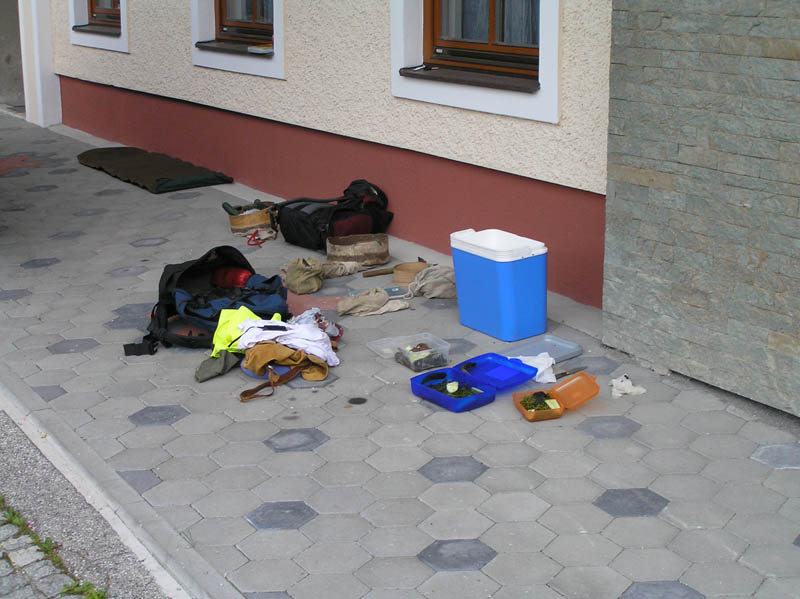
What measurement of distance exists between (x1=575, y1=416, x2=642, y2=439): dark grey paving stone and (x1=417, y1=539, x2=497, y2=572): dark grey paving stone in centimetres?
105

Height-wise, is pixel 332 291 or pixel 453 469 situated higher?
pixel 332 291

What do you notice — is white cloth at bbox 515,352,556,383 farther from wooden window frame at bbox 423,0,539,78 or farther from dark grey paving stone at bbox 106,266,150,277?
dark grey paving stone at bbox 106,266,150,277

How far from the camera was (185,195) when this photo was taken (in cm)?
930

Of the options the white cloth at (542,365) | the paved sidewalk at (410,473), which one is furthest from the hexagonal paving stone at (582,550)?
the white cloth at (542,365)

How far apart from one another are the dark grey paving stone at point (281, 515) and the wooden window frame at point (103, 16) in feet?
29.0

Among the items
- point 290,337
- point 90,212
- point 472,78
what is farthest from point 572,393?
point 90,212

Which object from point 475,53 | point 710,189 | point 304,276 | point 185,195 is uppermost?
point 475,53

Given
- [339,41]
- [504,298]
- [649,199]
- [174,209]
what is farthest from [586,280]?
[174,209]

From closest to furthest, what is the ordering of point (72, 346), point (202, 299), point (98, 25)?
point (72, 346), point (202, 299), point (98, 25)

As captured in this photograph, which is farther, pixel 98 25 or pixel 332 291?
pixel 98 25

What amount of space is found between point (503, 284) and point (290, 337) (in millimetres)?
1176

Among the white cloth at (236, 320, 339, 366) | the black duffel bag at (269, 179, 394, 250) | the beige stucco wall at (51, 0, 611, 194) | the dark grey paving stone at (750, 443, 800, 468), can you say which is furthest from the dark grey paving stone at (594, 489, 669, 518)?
the black duffel bag at (269, 179, 394, 250)

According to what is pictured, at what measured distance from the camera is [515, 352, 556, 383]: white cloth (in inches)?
205

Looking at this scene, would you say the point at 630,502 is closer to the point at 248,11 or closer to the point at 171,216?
the point at 171,216
